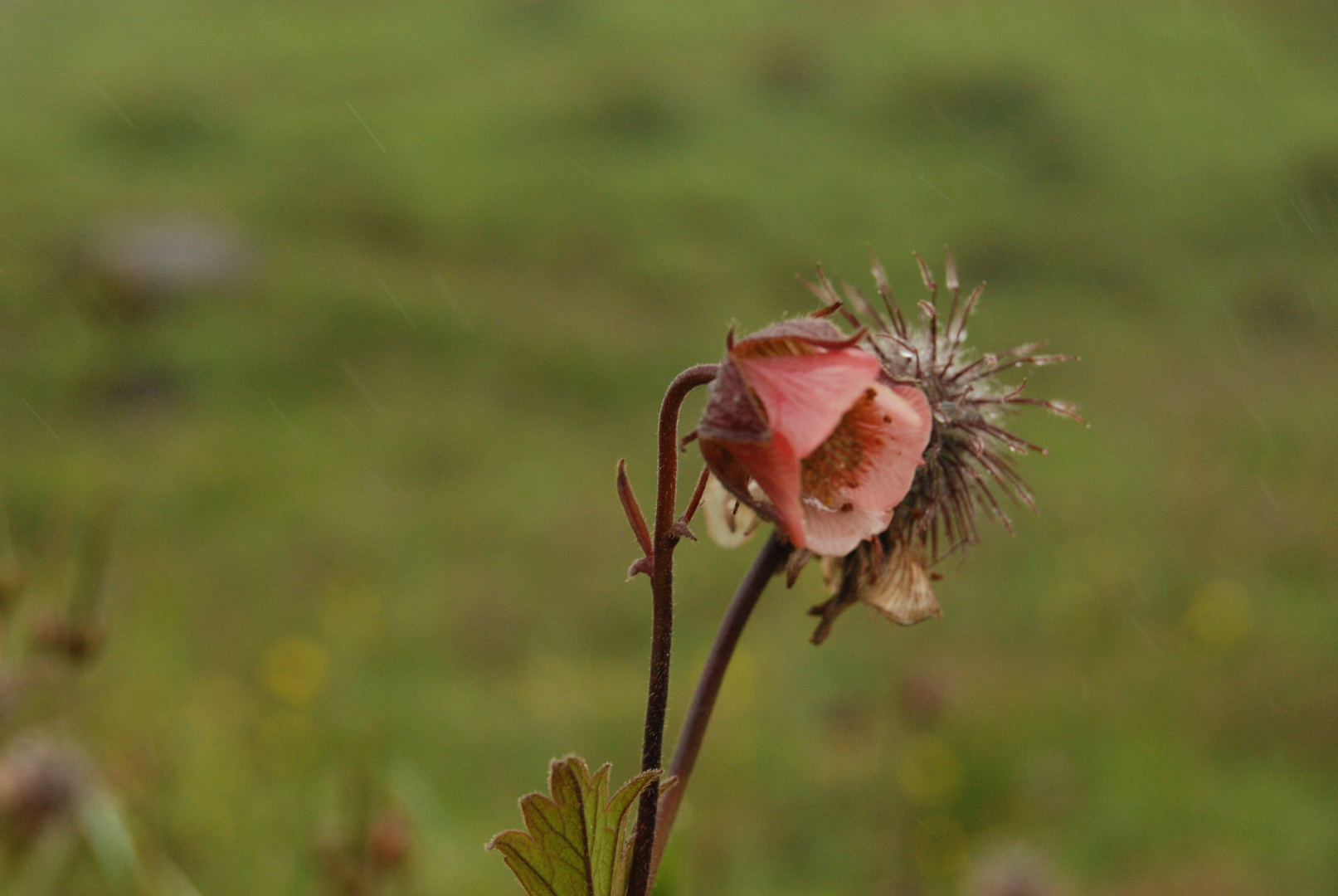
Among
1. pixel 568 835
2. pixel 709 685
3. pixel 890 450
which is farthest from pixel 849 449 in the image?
pixel 568 835

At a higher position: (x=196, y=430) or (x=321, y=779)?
(x=321, y=779)

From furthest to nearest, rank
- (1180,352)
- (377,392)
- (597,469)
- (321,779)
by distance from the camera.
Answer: (1180,352), (377,392), (597,469), (321,779)

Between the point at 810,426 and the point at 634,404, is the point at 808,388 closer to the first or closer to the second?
the point at 810,426

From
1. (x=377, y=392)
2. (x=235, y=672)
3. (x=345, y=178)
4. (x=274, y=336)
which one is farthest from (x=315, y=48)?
(x=235, y=672)

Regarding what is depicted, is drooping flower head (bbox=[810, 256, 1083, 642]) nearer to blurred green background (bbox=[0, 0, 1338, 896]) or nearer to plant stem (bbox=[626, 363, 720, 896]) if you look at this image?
plant stem (bbox=[626, 363, 720, 896])

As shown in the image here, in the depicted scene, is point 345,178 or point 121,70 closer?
point 345,178

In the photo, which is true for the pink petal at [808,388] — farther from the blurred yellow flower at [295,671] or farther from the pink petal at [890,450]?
the blurred yellow flower at [295,671]

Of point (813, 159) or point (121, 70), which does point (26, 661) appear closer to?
point (813, 159)
